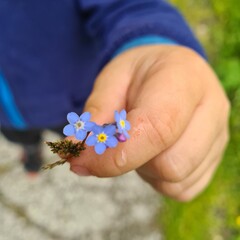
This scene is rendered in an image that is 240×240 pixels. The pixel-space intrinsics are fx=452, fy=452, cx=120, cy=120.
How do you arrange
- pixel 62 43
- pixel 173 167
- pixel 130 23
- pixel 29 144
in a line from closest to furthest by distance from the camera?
pixel 173 167
pixel 130 23
pixel 62 43
pixel 29 144

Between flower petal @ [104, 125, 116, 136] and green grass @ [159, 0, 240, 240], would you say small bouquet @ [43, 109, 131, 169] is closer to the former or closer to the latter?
flower petal @ [104, 125, 116, 136]

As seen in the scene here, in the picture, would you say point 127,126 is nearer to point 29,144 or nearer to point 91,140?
point 91,140

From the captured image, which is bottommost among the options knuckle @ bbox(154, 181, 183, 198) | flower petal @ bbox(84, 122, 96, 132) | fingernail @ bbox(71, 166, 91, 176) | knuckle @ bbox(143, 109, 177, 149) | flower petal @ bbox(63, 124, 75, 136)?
knuckle @ bbox(154, 181, 183, 198)

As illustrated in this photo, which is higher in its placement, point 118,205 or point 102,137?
point 102,137

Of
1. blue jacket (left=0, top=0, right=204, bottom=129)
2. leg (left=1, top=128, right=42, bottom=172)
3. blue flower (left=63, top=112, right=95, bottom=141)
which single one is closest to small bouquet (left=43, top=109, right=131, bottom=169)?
blue flower (left=63, top=112, right=95, bottom=141)

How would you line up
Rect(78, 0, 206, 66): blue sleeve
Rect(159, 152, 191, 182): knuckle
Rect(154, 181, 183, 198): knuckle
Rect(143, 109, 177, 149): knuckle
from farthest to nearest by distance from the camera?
Rect(78, 0, 206, 66): blue sleeve
Rect(154, 181, 183, 198): knuckle
Rect(159, 152, 191, 182): knuckle
Rect(143, 109, 177, 149): knuckle

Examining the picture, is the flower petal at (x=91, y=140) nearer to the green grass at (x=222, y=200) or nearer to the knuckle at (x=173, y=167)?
the knuckle at (x=173, y=167)

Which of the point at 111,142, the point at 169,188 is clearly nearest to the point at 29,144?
the point at 169,188
